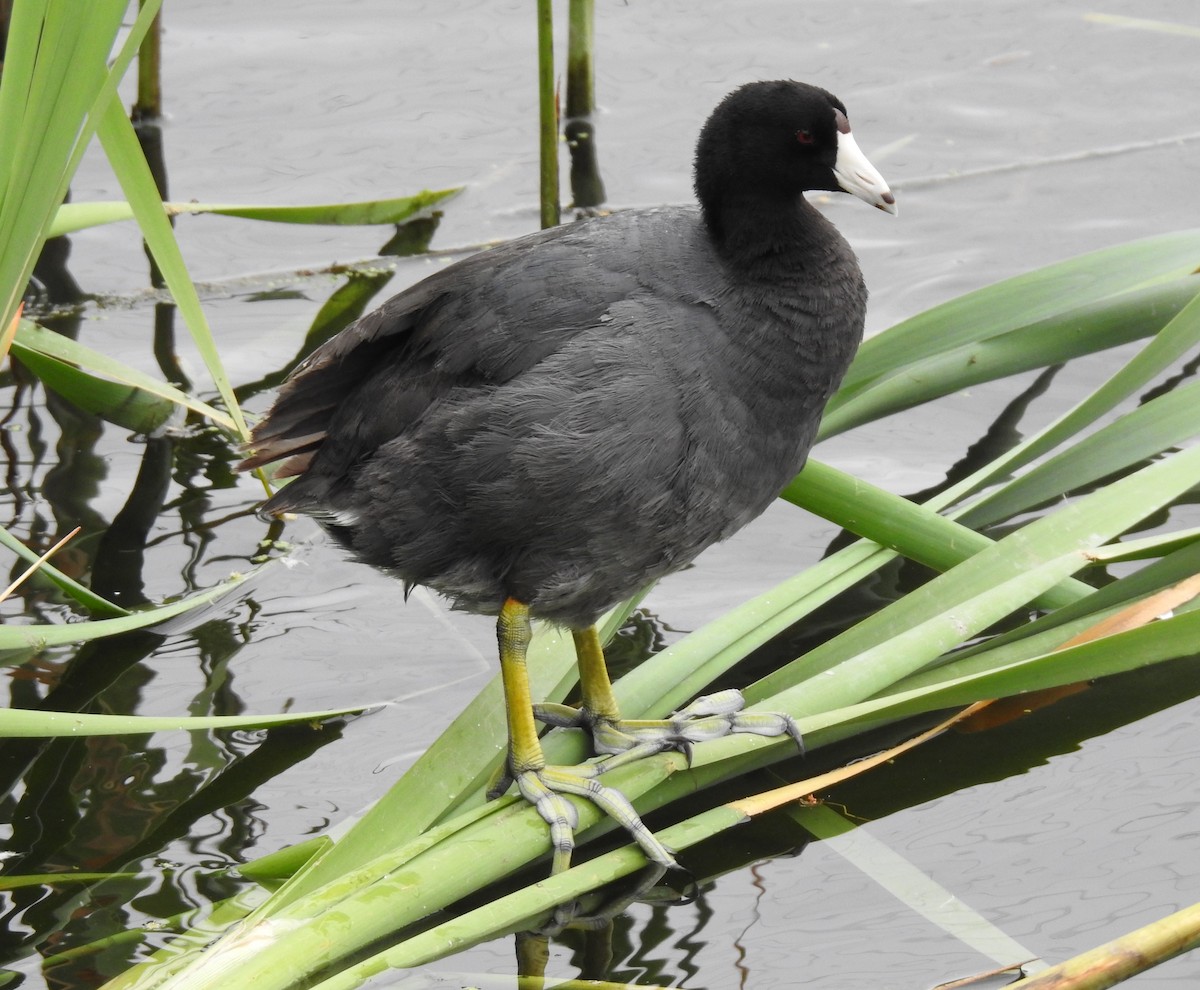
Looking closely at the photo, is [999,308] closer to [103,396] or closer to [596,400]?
[596,400]

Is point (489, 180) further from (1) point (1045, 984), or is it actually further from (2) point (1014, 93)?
(1) point (1045, 984)

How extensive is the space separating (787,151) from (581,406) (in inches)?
21.0

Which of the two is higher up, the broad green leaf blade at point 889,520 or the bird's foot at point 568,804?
the broad green leaf blade at point 889,520

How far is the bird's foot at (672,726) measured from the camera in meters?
2.32

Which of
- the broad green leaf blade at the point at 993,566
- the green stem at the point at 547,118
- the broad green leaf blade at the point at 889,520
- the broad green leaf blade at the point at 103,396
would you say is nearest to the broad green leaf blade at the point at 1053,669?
the broad green leaf blade at the point at 993,566

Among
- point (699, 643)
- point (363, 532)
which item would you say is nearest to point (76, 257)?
point (363, 532)

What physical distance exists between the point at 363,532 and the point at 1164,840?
1.27m

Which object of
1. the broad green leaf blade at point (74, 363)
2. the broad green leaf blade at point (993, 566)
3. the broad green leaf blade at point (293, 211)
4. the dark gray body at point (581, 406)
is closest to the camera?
the dark gray body at point (581, 406)

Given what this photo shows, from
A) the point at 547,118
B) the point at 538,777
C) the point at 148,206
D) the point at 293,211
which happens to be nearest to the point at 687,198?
the point at 547,118

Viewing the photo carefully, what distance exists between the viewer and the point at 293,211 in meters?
3.70

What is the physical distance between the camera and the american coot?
2207 mm

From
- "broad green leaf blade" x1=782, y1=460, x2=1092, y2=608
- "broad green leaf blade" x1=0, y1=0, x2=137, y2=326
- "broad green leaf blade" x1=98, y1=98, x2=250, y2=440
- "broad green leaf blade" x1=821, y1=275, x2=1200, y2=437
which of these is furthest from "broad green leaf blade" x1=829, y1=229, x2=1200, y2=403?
"broad green leaf blade" x1=0, y1=0, x2=137, y2=326

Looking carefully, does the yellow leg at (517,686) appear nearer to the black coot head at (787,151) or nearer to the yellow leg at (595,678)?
the yellow leg at (595,678)

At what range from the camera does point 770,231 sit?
92.8 inches
